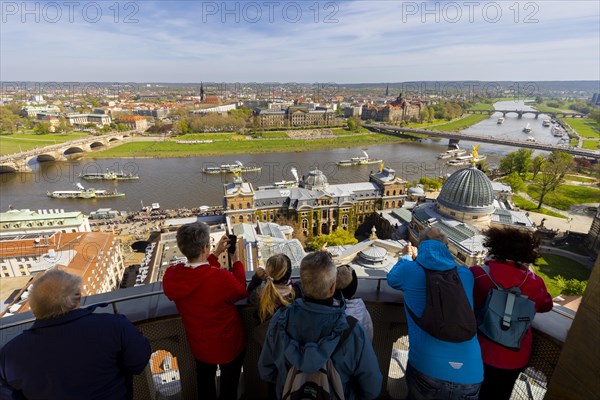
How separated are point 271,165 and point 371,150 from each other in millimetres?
12371

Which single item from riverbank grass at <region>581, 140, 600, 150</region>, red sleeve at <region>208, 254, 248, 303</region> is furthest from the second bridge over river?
red sleeve at <region>208, 254, 248, 303</region>

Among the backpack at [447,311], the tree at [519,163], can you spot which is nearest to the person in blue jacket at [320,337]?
the backpack at [447,311]

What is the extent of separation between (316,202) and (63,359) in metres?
15.2

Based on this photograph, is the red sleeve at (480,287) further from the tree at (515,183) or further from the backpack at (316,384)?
the tree at (515,183)

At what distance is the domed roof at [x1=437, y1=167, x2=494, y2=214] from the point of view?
12078 millimetres

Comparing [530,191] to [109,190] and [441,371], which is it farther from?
[109,190]

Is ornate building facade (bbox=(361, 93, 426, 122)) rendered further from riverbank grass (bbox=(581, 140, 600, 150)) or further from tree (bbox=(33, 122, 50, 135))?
tree (bbox=(33, 122, 50, 135))

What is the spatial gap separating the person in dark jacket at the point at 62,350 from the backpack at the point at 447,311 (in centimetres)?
120

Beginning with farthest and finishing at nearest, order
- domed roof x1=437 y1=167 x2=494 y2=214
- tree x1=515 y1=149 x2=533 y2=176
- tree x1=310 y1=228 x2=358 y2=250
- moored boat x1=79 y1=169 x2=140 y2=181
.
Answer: moored boat x1=79 y1=169 x2=140 y2=181
tree x1=515 y1=149 x2=533 y2=176
tree x1=310 y1=228 x2=358 y2=250
domed roof x1=437 y1=167 x2=494 y2=214

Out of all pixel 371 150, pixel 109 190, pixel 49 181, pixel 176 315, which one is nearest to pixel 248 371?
pixel 176 315

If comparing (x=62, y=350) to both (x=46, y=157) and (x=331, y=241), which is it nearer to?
(x=331, y=241)

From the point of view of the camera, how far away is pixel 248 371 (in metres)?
1.94

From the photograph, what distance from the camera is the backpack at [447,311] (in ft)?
4.50

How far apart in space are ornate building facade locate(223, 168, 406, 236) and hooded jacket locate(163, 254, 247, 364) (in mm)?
13805
